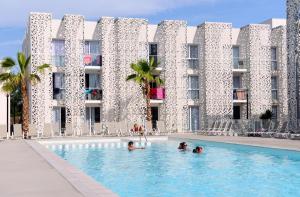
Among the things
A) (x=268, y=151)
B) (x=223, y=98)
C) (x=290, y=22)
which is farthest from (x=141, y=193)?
(x=223, y=98)

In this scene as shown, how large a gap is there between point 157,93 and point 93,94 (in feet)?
15.5

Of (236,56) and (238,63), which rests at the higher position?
(236,56)

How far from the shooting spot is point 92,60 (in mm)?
34469

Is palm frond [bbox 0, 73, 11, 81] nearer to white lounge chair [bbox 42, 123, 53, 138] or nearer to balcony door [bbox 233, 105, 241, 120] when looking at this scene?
white lounge chair [bbox 42, 123, 53, 138]

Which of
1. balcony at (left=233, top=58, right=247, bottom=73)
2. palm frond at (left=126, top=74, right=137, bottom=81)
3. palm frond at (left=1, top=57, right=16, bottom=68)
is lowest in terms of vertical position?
palm frond at (left=126, top=74, right=137, bottom=81)

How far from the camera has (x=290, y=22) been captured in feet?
92.1

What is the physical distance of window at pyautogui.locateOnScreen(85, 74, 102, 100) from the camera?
3419 cm

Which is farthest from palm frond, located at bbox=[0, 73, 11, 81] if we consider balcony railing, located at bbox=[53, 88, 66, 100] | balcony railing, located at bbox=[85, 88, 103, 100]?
balcony railing, located at bbox=[85, 88, 103, 100]

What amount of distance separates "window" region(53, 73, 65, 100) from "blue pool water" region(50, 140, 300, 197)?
12.6 metres

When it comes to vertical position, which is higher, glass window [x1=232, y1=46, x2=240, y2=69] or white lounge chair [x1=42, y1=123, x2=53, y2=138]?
glass window [x1=232, y1=46, x2=240, y2=69]

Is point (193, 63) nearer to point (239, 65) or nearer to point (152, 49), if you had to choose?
point (152, 49)

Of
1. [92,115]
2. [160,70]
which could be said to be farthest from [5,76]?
[160,70]

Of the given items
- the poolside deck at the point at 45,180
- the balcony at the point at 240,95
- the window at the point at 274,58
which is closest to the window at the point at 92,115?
the balcony at the point at 240,95

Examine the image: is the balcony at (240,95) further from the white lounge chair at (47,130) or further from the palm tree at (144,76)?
the white lounge chair at (47,130)
